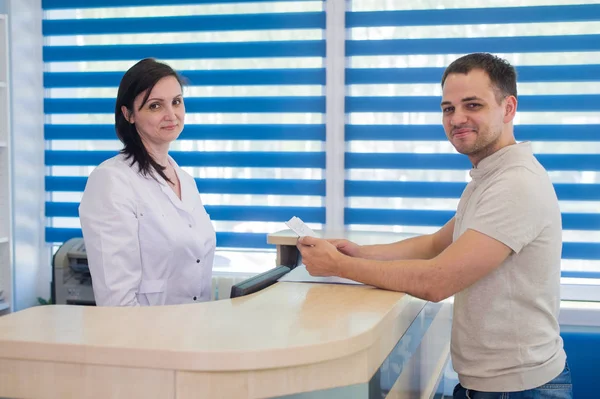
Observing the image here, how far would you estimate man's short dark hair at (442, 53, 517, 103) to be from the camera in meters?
2.07

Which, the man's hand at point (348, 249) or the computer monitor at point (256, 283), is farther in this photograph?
the man's hand at point (348, 249)

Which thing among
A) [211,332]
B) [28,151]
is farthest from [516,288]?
[28,151]

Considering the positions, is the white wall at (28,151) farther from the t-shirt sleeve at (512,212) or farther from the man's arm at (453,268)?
the t-shirt sleeve at (512,212)

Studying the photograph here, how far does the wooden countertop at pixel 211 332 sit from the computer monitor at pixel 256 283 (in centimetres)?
6

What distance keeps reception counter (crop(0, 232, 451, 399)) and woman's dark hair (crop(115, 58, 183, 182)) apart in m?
0.87

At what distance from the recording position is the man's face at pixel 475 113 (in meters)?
2.06

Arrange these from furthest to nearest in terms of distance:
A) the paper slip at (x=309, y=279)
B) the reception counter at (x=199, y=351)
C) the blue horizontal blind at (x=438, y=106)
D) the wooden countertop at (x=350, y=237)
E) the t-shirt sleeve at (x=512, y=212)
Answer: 1. the blue horizontal blind at (x=438, y=106)
2. the wooden countertop at (x=350, y=237)
3. the paper slip at (x=309, y=279)
4. the t-shirt sleeve at (x=512, y=212)
5. the reception counter at (x=199, y=351)

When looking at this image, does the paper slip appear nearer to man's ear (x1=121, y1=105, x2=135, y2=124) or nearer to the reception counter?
the reception counter

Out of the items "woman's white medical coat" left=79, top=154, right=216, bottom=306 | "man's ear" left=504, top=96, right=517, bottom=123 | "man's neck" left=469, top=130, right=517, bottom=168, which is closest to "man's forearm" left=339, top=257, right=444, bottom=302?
"man's neck" left=469, top=130, right=517, bottom=168

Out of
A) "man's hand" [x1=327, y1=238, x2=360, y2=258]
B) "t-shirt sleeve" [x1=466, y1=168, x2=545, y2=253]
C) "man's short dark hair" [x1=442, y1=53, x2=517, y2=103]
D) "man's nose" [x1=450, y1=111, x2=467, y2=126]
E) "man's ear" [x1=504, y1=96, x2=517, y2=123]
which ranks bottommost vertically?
"man's hand" [x1=327, y1=238, x2=360, y2=258]

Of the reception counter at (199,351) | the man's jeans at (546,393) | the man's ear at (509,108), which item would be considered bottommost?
the man's jeans at (546,393)

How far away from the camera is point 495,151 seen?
6.87 feet

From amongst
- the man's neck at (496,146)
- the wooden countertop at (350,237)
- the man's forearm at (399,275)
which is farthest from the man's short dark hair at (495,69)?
A: the wooden countertop at (350,237)

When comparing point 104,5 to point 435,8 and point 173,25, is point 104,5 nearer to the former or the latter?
point 173,25
